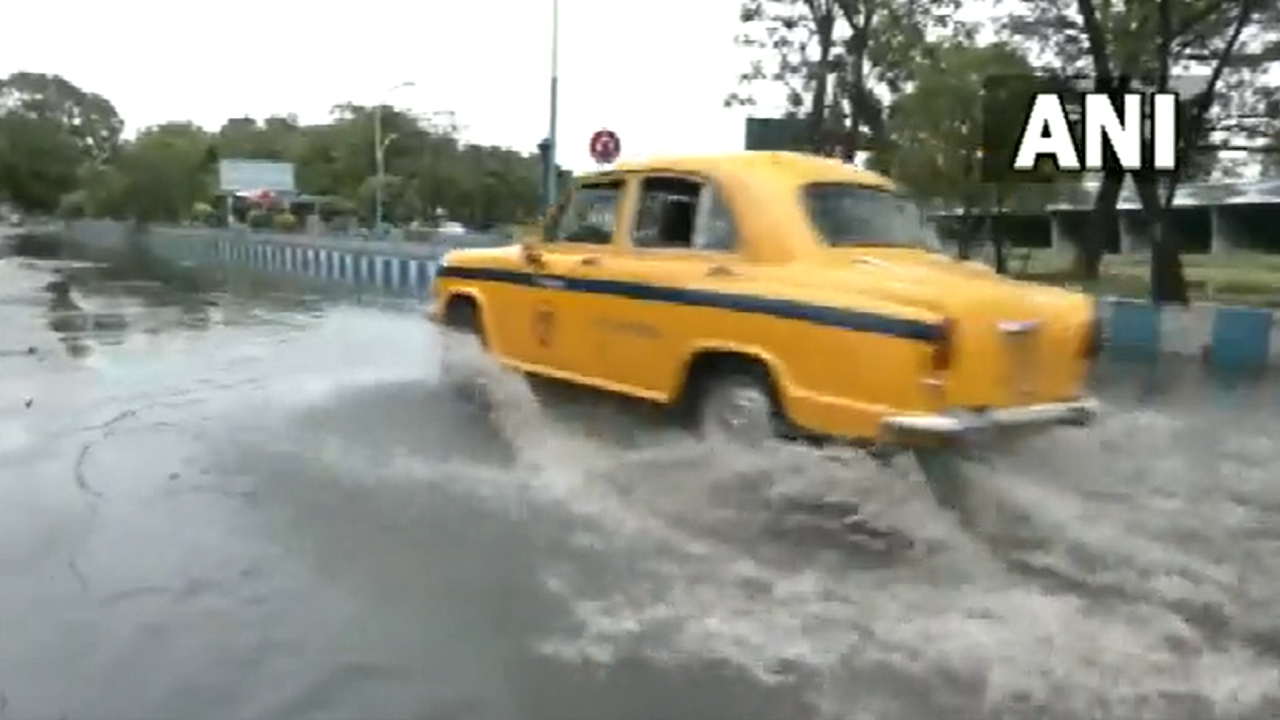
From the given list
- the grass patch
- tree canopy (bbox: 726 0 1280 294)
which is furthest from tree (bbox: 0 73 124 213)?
tree canopy (bbox: 726 0 1280 294)

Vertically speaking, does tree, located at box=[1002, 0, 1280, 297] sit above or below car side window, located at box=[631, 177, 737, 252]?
above

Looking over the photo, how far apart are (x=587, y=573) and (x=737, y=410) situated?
180 centimetres

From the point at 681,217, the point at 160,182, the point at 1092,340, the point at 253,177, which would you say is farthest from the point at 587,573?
the point at 160,182

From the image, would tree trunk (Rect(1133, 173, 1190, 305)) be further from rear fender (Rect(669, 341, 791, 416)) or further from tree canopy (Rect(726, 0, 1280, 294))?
rear fender (Rect(669, 341, 791, 416))

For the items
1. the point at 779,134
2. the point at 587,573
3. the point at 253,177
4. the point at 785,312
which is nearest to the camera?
the point at 587,573

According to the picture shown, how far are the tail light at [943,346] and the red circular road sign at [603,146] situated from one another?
50.7 ft

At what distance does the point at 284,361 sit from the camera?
11727mm

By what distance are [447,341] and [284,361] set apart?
2.96 metres

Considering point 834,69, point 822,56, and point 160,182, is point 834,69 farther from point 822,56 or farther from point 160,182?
point 160,182

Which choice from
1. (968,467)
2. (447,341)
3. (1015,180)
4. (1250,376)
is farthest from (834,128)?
(968,467)

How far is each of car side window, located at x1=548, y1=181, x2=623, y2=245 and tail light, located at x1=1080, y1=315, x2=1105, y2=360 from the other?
263 centimetres

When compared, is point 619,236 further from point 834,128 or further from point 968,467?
point 834,128

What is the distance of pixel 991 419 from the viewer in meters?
6.03

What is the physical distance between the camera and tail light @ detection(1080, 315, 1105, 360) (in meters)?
6.68
